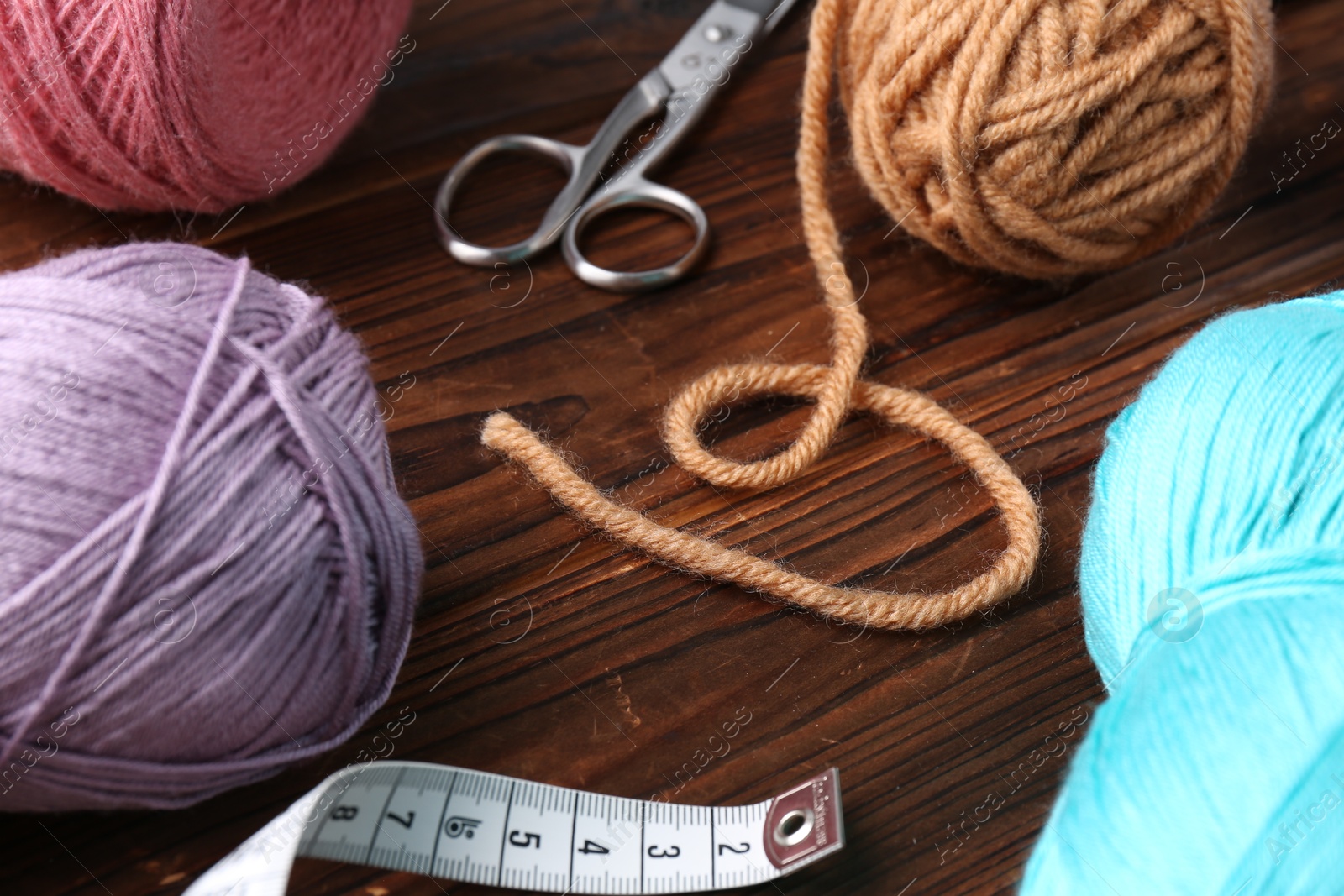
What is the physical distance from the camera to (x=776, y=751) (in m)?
0.65

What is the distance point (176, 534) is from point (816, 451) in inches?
15.6

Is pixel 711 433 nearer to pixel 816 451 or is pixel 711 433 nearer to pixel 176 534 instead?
pixel 816 451

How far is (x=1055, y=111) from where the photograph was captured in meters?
0.71

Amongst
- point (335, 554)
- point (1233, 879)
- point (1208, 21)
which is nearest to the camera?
point (1233, 879)

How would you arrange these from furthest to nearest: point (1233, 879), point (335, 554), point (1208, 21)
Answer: point (1208, 21), point (335, 554), point (1233, 879)

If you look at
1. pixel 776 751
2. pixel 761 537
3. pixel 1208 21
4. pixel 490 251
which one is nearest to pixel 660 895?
pixel 776 751

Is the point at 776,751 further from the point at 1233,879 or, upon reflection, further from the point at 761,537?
the point at 1233,879

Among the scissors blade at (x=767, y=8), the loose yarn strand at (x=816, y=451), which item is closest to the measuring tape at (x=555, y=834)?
the loose yarn strand at (x=816, y=451)

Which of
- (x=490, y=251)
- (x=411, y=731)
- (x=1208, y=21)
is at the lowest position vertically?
(x=411, y=731)

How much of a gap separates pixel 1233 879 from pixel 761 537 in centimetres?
34

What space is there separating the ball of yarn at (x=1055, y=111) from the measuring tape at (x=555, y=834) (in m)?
0.40

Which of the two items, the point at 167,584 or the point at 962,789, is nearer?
the point at 167,584

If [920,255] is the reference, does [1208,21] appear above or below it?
above

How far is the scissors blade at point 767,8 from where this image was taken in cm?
96
